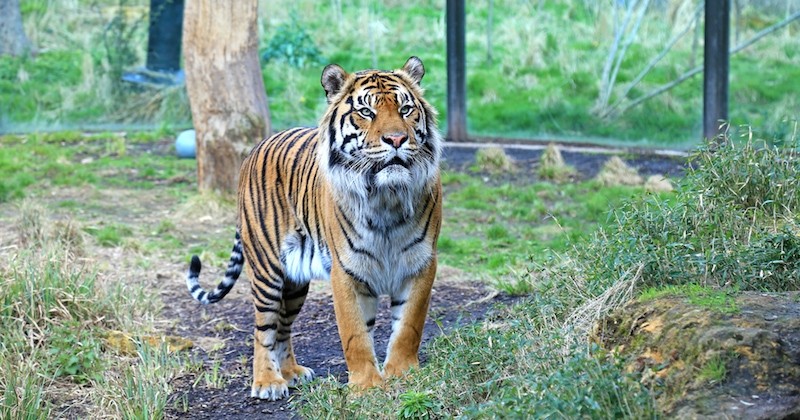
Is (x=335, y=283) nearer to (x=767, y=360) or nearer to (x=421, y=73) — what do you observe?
(x=421, y=73)

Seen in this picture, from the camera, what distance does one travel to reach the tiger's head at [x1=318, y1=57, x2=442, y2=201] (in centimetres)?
430

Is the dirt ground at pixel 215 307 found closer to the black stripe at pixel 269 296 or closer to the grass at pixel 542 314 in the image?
the grass at pixel 542 314

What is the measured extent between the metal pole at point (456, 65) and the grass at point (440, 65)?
0.33 m

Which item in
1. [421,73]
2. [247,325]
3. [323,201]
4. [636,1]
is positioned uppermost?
[636,1]

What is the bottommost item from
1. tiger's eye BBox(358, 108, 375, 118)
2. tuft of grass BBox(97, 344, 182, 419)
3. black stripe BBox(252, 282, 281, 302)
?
tuft of grass BBox(97, 344, 182, 419)

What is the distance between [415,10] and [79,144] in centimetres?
477

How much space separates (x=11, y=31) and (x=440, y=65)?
564cm

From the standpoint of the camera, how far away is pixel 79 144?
38.3 feet

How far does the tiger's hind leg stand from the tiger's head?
0.84 meters

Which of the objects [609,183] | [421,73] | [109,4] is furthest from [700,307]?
[109,4]

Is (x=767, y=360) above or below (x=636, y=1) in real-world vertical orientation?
below

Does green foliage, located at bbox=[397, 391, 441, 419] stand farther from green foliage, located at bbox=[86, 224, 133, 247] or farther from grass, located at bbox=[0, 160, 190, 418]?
green foliage, located at bbox=[86, 224, 133, 247]

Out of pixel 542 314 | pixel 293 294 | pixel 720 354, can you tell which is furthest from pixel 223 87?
pixel 720 354

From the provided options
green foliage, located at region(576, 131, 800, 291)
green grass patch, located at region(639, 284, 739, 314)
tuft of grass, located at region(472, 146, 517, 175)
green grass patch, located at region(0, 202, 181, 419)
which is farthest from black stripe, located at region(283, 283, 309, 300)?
tuft of grass, located at region(472, 146, 517, 175)
